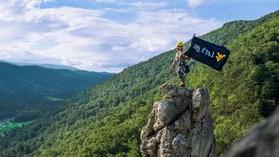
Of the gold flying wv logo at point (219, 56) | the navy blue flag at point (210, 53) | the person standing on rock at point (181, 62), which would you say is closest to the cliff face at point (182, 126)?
the person standing on rock at point (181, 62)

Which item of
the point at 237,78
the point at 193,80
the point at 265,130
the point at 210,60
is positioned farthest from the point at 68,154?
the point at 265,130

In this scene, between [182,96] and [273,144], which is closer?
[273,144]

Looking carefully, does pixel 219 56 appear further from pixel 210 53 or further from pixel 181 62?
pixel 181 62

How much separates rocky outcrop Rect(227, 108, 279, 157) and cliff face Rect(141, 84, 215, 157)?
1572 inches

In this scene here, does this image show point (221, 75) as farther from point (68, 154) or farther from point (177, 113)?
point (177, 113)

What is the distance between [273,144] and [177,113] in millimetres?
41272

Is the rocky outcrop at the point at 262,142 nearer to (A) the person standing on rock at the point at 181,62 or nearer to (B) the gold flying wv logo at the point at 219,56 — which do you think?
(A) the person standing on rock at the point at 181,62

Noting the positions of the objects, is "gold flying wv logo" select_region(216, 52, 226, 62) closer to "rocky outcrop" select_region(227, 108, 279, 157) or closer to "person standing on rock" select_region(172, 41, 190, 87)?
"person standing on rock" select_region(172, 41, 190, 87)

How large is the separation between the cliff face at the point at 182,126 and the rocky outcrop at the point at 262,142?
131ft

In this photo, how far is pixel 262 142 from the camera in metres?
5.18

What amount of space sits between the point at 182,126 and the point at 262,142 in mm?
40633

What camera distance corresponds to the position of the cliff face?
4541 cm

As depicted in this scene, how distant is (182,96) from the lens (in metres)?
46.4

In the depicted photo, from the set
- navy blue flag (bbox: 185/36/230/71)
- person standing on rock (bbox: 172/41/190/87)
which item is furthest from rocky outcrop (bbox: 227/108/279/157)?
navy blue flag (bbox: 185/36/230/71)
